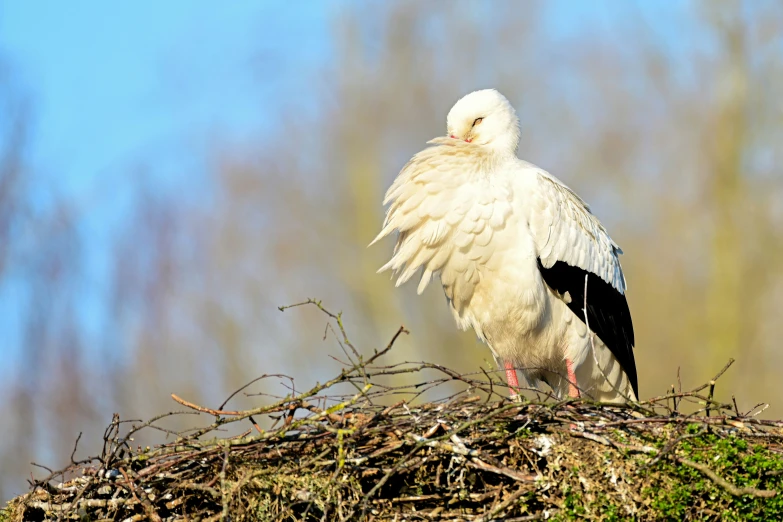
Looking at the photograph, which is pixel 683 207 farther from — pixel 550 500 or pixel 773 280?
pixel 550 500

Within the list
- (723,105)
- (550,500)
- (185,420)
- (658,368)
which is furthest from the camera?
(723,105)

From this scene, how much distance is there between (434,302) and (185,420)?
4835mm

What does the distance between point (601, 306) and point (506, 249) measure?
0.83 metres

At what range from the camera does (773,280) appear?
51.1ft

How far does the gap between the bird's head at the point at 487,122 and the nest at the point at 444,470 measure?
219 centimetres

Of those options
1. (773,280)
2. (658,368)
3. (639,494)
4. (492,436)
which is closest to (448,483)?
(492,436)

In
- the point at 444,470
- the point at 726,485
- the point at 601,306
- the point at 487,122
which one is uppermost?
the point at 487,122

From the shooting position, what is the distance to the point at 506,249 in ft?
16.7

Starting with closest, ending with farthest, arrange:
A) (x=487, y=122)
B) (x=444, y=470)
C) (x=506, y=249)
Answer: (x=444, y=470) → (x=506, y=249) → (x=487, y=122)

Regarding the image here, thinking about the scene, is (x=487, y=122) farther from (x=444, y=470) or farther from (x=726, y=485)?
(x=726, y=485)

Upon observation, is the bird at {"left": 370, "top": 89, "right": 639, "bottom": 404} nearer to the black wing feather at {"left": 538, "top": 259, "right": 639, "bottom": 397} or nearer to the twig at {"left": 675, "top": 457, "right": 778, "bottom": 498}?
the black wing feather at {"left": 538, "top": 259, "right": 639, "bottom": 397}

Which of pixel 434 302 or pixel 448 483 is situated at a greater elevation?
pixel 434 302

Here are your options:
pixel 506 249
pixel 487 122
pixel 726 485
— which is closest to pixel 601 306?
pixel 506 249

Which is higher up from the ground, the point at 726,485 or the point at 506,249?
the point at 506,249
